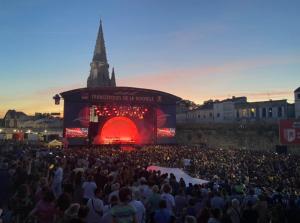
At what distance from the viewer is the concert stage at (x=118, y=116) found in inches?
1503

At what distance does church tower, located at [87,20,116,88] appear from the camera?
285ft

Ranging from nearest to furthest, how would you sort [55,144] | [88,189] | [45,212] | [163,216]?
[45,212], [163,216], [88,189], [55,144]

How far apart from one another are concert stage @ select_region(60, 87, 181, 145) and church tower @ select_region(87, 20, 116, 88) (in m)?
45.4

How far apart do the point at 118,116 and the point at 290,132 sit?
20372 millimetres

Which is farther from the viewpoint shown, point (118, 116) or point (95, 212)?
point (118, 116)

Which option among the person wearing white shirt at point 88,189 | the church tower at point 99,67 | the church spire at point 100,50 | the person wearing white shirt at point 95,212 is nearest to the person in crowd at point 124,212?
the person wearing white shirt at point 95,212

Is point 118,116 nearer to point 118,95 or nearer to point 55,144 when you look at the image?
point 118,95

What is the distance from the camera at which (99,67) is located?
87.2m

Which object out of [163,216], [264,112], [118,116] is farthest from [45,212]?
[264,112]

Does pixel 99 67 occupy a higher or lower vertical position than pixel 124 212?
higher

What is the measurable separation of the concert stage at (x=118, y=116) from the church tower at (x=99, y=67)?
45.4 m

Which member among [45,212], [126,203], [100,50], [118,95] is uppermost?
[100,50]

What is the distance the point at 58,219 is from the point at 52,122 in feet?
349

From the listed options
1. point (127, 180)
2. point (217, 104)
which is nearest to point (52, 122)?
point (217, 104)
